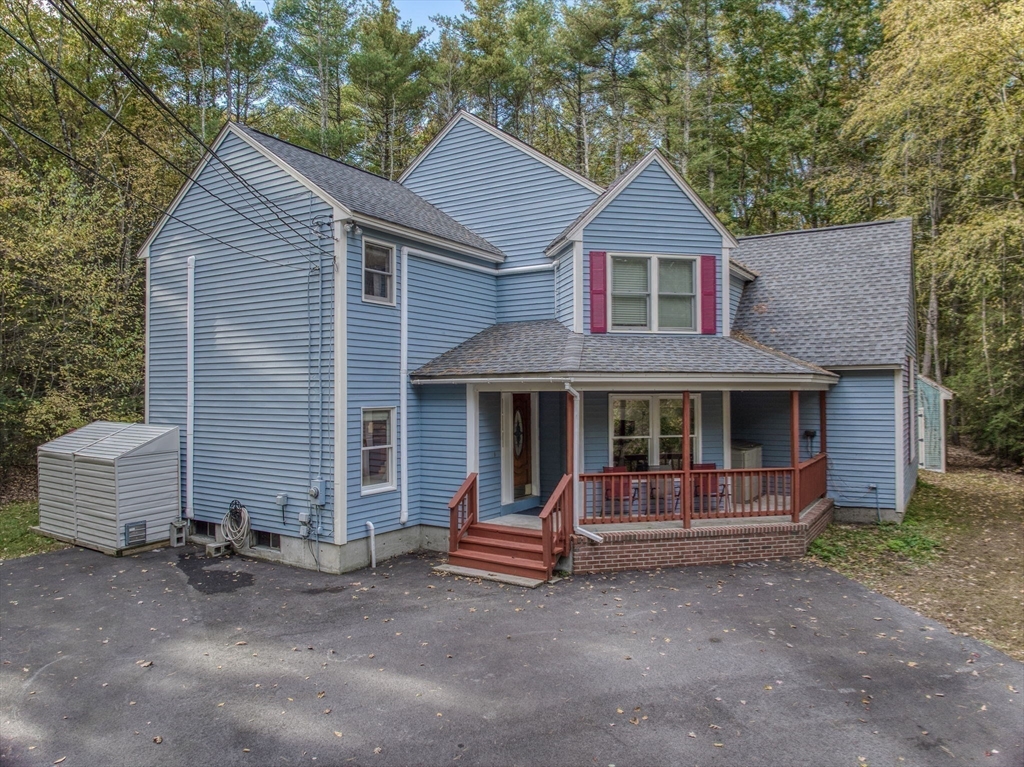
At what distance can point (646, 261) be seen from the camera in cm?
1074

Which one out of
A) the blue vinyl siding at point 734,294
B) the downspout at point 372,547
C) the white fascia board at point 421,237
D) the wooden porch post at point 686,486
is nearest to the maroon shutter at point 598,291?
the wooden porch post at point 686,486

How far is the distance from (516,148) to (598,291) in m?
4.13

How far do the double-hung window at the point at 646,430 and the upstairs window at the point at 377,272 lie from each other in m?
4.39

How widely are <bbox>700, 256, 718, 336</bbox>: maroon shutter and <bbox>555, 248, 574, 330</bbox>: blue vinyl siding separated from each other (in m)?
2.46

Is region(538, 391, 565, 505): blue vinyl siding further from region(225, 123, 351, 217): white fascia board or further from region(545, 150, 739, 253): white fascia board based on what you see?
region(225, 123, 351, 217): white fascia board

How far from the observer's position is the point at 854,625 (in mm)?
6754

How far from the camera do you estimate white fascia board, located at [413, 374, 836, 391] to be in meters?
8.77

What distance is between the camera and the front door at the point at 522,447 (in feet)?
36.0

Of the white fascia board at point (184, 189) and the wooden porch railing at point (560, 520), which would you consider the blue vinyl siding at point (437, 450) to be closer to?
the wooden porch railing at point (560, 520)

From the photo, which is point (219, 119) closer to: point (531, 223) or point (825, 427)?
point (531, 223)

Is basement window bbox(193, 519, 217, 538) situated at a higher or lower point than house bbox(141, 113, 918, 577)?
lower

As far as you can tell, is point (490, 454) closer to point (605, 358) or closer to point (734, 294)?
point (605, 358)

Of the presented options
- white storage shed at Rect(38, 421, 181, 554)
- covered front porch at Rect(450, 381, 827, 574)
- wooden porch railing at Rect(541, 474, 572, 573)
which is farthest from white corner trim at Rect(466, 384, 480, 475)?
white storage shed at Rect(38, 421, 181, 554)

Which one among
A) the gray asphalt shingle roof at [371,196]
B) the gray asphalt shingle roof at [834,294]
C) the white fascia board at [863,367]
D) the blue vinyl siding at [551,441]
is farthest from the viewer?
the gray asphalt shingle roof at [834,294]
